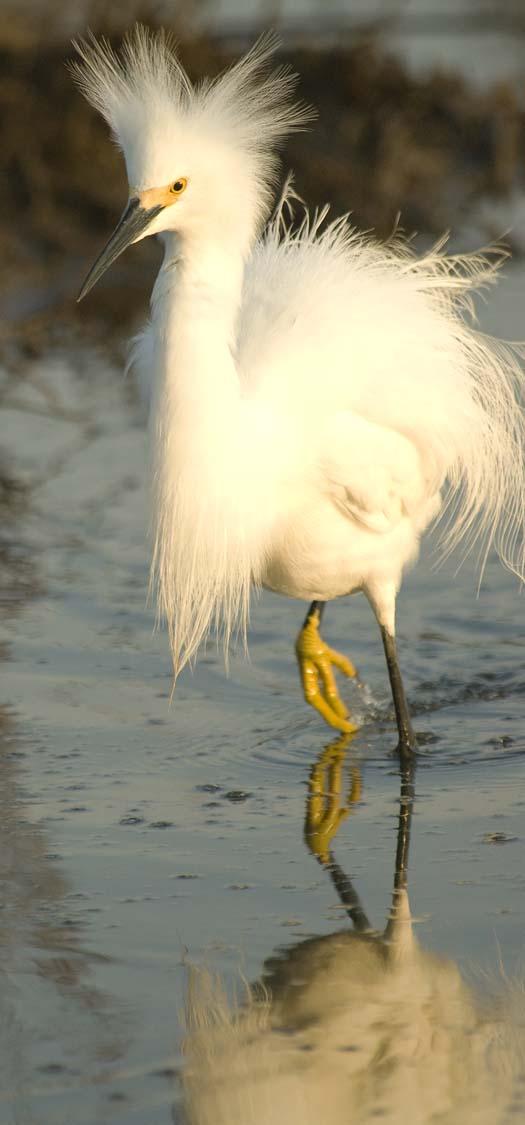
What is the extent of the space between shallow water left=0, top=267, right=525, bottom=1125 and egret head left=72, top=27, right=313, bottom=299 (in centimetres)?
135

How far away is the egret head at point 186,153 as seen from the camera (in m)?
3.93

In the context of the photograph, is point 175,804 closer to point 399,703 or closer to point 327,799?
point 327,799

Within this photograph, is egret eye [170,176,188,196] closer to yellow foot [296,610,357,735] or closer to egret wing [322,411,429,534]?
egret wing [322,411,429,534]

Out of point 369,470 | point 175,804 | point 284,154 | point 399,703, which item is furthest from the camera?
point 284,154

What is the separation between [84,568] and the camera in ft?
20.4

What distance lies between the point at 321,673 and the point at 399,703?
0.32 meters

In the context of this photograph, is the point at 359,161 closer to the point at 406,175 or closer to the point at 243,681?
the point at 406,175

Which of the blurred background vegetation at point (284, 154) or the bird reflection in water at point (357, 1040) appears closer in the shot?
the bird reflection in water at point (357, 1040)

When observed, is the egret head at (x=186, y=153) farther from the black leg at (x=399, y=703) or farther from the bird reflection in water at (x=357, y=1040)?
the bird reflection in water at (x=357, y=1040)

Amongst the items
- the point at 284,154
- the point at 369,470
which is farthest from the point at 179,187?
the point at 284,154

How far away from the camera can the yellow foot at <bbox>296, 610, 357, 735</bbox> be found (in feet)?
16.5

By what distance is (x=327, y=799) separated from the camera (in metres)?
4.51

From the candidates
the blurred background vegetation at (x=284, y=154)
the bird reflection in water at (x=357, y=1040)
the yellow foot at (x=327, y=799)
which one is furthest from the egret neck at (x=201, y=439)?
the blurred background vegetation at (x=284, y=154)

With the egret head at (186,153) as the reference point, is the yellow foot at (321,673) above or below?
below
